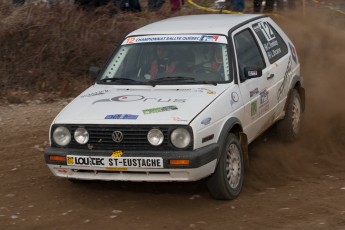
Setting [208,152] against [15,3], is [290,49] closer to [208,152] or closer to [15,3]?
[208,152]

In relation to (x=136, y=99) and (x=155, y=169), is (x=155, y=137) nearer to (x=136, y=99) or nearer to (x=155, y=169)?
(x=155, y=169)

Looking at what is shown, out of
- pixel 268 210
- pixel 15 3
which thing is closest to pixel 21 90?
pixel 15 3

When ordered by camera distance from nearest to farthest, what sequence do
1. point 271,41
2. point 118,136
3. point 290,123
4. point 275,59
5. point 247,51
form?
point 118,136
point 247,51
point 275,59
point 271,41
point 290,123

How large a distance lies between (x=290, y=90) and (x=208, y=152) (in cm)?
272

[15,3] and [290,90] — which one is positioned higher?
[15,3]

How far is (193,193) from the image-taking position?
666 centimetres

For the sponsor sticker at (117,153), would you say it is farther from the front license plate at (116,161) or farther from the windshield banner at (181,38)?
the windshield banner at (181,38)

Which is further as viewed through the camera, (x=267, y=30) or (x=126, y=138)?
(x=267, y=30)

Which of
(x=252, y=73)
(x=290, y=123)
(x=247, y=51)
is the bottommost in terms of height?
(x=290, y=123)

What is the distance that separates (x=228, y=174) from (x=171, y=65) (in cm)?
142

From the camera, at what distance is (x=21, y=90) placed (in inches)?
416

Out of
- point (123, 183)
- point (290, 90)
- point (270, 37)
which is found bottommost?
point (123, 183)

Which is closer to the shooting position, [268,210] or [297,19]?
[268,210]

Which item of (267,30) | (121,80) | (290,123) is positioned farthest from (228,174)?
(267,30)
